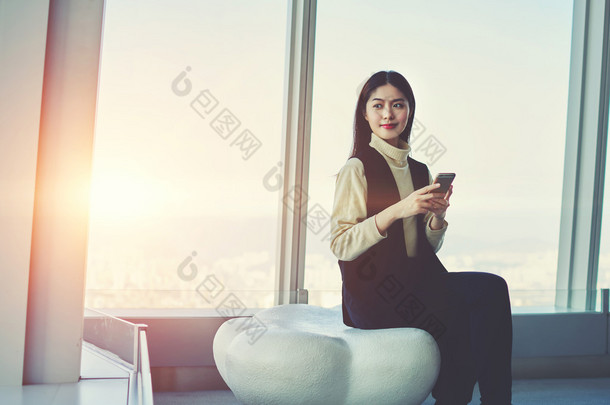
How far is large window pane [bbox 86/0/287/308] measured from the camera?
2361 millimetres

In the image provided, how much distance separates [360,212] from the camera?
172 centimetres

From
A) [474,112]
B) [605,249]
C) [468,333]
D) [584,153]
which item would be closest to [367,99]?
[468,333]

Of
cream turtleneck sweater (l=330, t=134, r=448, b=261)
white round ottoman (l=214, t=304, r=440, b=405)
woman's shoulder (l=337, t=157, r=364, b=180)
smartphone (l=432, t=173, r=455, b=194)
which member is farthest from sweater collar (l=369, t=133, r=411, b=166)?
white round ottoman (l=214, t=304, r=440, b=405)

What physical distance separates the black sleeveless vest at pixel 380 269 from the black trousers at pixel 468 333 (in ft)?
0.16

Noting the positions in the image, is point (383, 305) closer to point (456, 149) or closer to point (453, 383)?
point (453, 383)

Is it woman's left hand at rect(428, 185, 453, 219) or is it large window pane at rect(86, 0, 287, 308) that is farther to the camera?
large window pane at rect(86, 0, 287, 308)

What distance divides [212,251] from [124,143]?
569 mm

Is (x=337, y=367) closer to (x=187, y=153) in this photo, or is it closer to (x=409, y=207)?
(x=409, y=207)

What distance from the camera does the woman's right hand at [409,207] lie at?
5.29ft

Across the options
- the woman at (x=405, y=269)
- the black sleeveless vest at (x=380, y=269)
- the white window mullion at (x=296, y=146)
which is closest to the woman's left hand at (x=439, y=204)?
the woman at (x=405, y=269)

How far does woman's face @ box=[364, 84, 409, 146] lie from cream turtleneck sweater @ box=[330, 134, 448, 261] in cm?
4

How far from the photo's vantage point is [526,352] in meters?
2.69

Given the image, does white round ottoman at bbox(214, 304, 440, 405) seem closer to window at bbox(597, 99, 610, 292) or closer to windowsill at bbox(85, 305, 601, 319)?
windowsill at bbox(85, 305, 601, 319)

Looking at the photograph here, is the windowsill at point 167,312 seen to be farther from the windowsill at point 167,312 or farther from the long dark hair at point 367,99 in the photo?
the long dark hair at point 367,99
